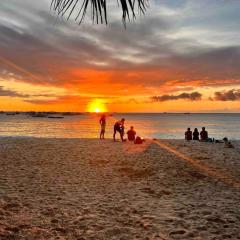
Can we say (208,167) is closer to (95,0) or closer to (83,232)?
(83,232)

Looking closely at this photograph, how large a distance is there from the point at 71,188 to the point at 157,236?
4.84 m

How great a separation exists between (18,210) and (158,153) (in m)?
12.5

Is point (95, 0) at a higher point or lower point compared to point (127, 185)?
higher

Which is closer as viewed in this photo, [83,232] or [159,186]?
[83,232]

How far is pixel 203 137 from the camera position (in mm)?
→ 28203

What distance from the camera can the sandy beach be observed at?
7184mm

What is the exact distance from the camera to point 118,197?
1009 cm

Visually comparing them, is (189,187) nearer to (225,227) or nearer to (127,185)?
(127,185)

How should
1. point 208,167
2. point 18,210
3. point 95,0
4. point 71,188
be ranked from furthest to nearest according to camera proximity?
point 208,167 → point 71,188 → point 18,210 → point 95,0

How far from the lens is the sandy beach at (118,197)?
23.6ft

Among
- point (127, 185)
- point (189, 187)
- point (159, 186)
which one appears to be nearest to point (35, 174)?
point (127, 185)

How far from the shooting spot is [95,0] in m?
2.69

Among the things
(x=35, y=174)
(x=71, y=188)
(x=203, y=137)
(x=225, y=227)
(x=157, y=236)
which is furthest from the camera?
(x=203, y=137)

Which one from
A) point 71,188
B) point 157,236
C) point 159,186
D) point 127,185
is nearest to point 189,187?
point 159,186
